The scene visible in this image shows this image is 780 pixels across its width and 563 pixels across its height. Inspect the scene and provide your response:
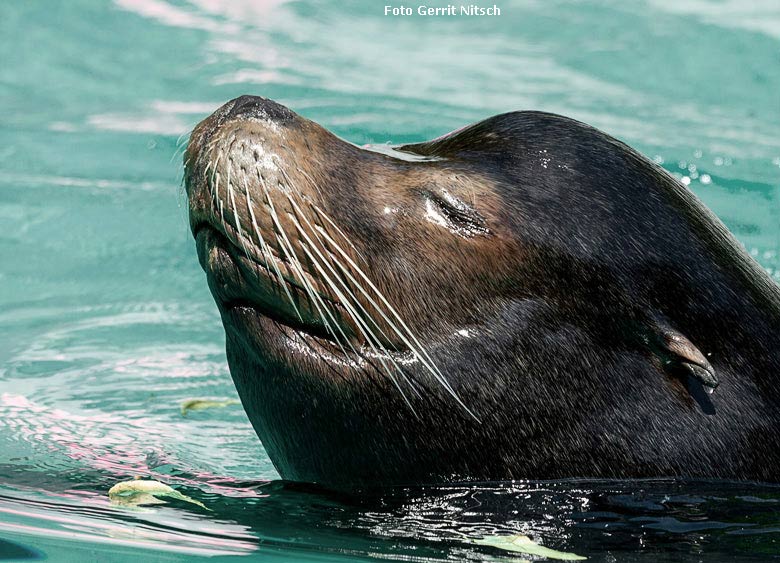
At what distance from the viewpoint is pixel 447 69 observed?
13.3 m

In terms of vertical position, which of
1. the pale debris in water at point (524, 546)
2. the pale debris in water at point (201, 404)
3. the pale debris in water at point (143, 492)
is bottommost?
the pale debris in water at point (524, 546)

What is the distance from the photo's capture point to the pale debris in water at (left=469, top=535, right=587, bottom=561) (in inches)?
165

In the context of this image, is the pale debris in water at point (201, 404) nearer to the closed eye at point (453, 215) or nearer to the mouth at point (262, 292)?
the mouth at point (262, 292)

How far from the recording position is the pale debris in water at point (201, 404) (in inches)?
304

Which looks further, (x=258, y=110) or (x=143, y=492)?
(x=143, y=492)

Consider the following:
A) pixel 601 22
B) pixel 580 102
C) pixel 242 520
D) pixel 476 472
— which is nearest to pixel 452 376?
pixel 476 472

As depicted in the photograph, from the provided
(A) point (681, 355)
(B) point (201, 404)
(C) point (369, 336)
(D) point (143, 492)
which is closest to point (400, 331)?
(C) point (369, 336)

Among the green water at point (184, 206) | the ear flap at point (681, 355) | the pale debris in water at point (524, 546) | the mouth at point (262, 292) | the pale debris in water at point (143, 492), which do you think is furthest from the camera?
the pale debris in water at point (143, 492)

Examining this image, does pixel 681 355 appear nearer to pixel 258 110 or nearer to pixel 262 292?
pixel 262 292

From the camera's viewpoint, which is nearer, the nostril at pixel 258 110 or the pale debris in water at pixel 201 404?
the nostril at pixel 258 110

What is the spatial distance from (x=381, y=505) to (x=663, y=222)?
148cm

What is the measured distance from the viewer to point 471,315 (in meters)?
4.74

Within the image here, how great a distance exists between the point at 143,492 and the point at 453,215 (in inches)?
61.3

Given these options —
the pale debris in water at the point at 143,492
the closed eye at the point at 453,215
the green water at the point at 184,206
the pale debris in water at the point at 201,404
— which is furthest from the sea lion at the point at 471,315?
the pale debris in water at the point at 201,404
